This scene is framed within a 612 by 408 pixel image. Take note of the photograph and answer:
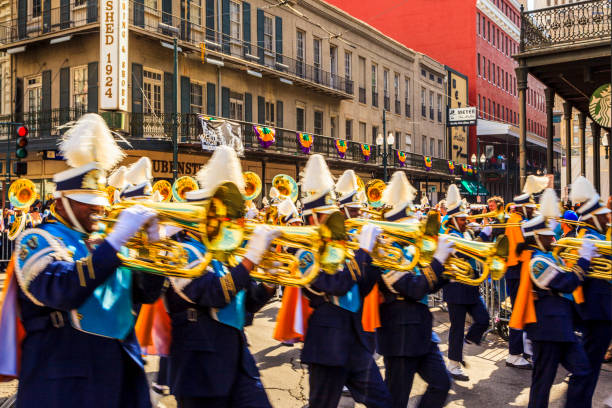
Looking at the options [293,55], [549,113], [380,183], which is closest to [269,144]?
[293,55]

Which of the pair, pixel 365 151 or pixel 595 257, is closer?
pixel 595 257

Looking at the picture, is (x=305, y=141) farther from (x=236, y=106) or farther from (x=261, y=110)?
(x=236, y=106)

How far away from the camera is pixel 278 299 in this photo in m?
11.7

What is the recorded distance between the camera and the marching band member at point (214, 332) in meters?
3.58

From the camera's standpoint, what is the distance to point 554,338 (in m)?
4.77

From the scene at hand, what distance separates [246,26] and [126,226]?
2428 cm

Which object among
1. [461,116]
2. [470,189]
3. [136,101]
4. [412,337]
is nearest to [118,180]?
[412,337]

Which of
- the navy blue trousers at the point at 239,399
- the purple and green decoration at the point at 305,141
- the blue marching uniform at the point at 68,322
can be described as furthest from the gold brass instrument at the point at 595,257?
the purple and green decoration at the point at 305,141

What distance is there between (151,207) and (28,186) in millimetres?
11551

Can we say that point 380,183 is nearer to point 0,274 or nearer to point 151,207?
point 151,207

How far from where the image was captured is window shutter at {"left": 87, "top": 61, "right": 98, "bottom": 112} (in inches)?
810

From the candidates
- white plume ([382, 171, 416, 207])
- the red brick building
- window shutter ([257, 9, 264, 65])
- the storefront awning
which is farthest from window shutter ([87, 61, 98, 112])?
the red brick building

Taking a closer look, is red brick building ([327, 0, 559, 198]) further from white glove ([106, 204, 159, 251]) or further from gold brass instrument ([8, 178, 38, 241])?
white glove ([106, 204, 159, 251])

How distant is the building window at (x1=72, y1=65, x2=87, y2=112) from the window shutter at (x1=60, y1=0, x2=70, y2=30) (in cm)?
158
